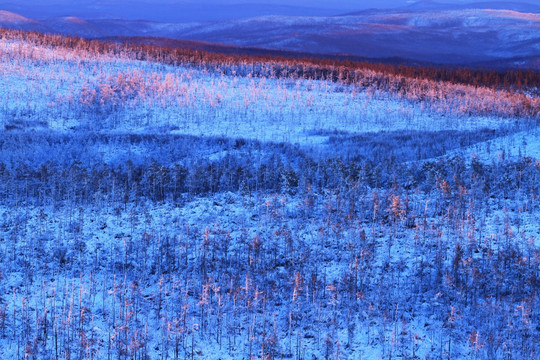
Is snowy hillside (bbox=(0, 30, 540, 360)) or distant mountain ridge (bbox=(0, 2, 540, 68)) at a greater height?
distant mountain ridge (bbox=(0, 2, 540, 68))

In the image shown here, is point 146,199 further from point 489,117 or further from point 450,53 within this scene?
point 450,53

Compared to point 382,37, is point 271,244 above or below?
below

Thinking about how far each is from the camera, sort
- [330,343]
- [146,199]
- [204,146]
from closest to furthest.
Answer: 1. [330,343]
2. [146,199]
3. [204,146]

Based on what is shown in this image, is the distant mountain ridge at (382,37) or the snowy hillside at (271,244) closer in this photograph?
the snowy hillside at (271,244)

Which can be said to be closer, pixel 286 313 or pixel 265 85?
pixel 286 313

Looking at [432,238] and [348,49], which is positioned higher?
[348,49]

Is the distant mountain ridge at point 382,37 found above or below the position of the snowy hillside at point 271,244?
above

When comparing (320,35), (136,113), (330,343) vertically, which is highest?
(320,35)

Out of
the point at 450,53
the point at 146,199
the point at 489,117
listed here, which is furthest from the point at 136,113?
the point at 450,53
